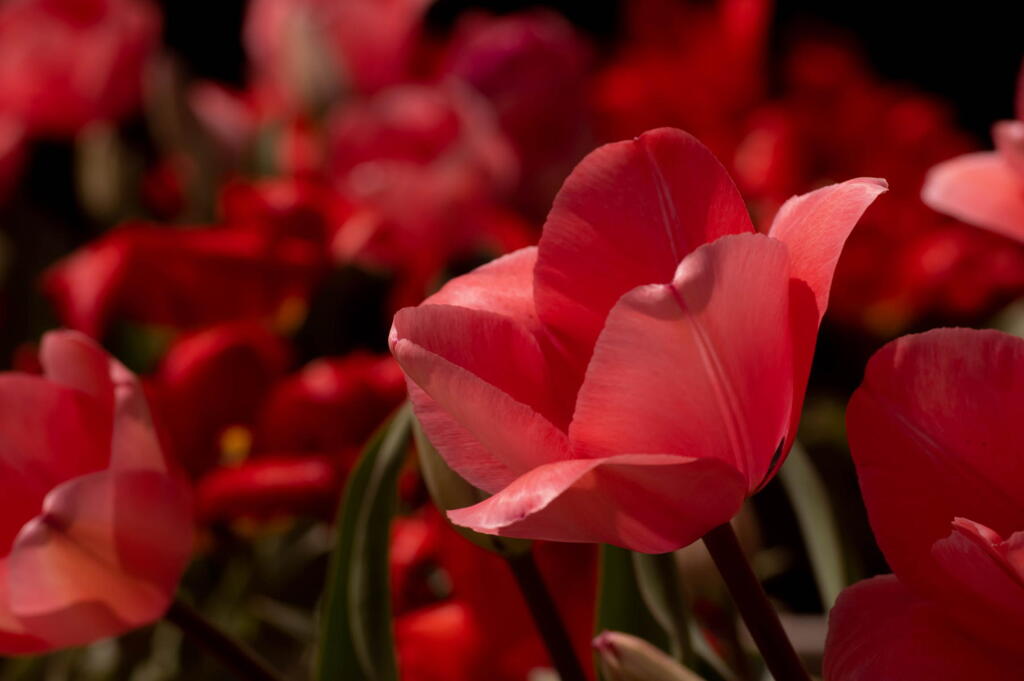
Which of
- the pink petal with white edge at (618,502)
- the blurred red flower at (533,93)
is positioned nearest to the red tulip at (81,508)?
the pink petal with white edge at (618,502)

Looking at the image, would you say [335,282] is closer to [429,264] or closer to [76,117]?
[429,264]

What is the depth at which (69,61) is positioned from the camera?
749mm

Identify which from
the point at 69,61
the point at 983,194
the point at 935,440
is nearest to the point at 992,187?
the point at 983,194

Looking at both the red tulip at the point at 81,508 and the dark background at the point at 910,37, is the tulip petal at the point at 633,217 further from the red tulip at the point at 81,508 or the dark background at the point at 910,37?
the dark background at the point at 910,37

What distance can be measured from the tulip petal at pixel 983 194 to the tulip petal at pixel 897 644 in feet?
0.34

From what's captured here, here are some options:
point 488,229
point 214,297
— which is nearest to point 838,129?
point 488,229

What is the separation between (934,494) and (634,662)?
6 centimetres

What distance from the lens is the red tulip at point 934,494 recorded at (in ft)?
0.66

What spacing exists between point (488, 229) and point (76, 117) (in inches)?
12.1

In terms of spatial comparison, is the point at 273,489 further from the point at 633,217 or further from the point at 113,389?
the point at 633,217

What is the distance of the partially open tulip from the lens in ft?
0.62

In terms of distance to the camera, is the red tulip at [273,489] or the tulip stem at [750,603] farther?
the red tulip at [273,489]

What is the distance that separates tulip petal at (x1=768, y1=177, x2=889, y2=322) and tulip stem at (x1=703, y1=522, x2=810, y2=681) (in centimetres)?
4

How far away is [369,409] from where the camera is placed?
0.43m
